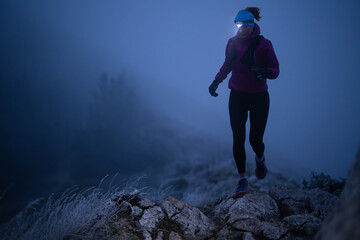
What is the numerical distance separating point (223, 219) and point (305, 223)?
3.44 feet

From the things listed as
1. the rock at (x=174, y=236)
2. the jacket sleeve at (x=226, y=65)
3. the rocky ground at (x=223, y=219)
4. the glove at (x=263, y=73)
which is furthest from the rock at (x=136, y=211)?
the jacket sleeve at (x=226, y=65)

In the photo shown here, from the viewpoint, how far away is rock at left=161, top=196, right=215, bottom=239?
2480 mm

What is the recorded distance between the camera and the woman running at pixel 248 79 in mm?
3420

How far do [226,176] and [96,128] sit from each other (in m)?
34.9

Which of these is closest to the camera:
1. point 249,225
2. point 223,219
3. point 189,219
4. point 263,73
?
point 249,225

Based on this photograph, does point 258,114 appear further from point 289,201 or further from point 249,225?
point 249,225

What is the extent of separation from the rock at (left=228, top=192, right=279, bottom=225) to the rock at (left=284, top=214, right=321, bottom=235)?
39cm

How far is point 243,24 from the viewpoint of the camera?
3410 millimetres

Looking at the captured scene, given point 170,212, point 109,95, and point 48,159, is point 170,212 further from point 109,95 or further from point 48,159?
point 109,95

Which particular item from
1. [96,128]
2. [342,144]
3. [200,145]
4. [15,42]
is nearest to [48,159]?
[96,128]

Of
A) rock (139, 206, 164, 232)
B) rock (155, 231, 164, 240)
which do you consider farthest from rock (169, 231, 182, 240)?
rock (139, 206, 164, 232)

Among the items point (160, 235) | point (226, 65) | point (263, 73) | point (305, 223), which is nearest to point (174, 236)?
point (160, 235)

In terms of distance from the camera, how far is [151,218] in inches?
99.3

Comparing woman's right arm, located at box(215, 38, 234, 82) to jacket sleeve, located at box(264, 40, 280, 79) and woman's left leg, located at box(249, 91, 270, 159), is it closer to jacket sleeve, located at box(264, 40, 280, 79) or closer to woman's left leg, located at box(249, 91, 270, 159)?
jacket sleeve, located at box(264, 40, 280, 79)
